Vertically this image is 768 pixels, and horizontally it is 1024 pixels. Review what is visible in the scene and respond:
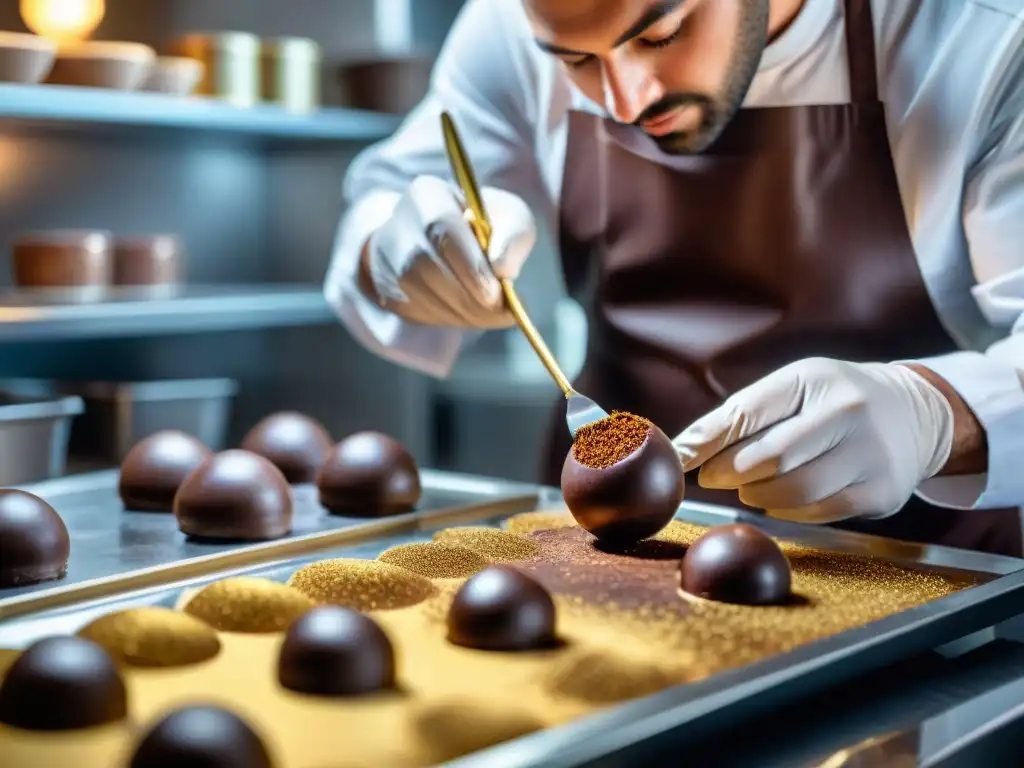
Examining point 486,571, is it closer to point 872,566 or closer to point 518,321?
point 872,566

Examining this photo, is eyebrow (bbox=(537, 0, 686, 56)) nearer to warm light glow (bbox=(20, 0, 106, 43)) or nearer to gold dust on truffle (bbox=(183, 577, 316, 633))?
gold dust on truffle (bbox=(183, 577, 316, 633))

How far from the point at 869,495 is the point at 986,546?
0.40 meters

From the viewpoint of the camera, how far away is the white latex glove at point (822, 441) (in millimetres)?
1247

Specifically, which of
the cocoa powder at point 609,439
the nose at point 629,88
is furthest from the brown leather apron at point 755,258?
the cocoa powder at point 609,439

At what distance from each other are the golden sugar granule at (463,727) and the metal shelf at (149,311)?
1736mm

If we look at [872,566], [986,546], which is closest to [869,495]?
[872,566]

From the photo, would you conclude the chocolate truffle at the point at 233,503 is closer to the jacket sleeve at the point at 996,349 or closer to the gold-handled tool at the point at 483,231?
the gold-handled tool at the point at 483,231

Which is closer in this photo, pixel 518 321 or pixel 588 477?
pixel 588 477

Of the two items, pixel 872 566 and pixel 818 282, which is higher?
pixel 818 282

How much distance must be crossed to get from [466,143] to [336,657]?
1.18 m

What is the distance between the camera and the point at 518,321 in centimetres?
148

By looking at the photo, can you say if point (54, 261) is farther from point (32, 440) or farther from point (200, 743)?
point (200, 743)

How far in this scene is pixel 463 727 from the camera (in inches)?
30.5

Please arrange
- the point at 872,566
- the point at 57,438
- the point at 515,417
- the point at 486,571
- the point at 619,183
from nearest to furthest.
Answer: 1. the point at 486,571
2. the point at 872,566
3. the point at 619,183
4. the point at 57,438
5. the point at 515,417
